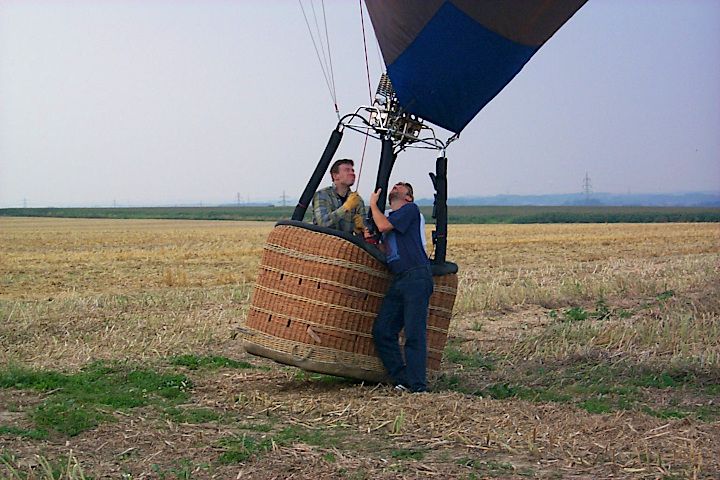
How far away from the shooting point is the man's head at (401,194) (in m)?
6.36

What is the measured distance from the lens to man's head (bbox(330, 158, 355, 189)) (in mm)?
6371

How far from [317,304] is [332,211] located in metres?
0.81

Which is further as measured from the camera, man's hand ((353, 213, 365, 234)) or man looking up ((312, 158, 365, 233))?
man's hand ((353, 213, 365, 234))

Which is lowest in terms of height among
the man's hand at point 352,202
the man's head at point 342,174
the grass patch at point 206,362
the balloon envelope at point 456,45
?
the grass patch at point 206,362

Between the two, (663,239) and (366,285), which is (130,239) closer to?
(663,239)

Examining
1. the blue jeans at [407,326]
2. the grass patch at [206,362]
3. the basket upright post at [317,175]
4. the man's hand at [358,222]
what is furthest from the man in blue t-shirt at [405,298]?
the grass patch at [206,362]

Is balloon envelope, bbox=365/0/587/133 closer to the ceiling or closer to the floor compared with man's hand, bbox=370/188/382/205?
closer to the ceiling

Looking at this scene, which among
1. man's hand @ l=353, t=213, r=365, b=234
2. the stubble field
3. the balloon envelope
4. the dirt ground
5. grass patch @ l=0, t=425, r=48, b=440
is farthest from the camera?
man's hand @ l=353, t=213, r=365, b=234

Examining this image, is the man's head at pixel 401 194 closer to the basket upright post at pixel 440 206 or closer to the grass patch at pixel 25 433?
the basket upright post at pixel 440 206

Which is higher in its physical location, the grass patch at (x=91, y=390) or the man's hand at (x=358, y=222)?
the man's hand at (x=358, y=222)

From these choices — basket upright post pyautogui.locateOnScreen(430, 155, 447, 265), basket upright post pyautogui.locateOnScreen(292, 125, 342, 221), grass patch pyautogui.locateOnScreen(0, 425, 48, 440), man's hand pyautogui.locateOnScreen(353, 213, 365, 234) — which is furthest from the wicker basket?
grass patch pyautogui.locateOnScreen(0, 425, 48, 440)

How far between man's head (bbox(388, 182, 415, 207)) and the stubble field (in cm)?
154

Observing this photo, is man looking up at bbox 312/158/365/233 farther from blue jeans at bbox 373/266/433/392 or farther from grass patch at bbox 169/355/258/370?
grass patch at bbox 169/355/258/370

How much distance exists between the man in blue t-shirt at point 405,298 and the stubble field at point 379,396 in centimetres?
39
